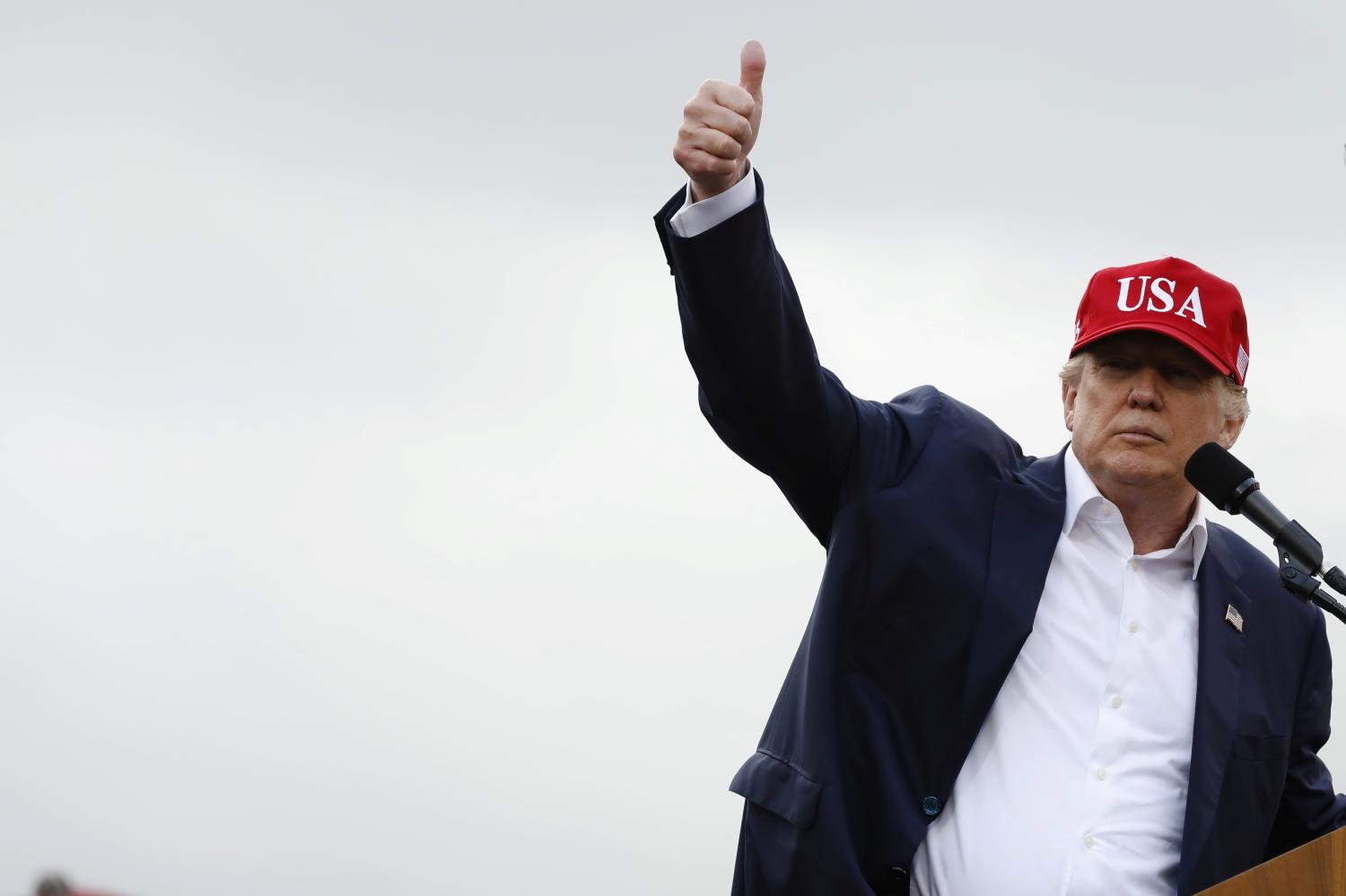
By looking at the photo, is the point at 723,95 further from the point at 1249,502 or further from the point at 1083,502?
the point at 1083,502

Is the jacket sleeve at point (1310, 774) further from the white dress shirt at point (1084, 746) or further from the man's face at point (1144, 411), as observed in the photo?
the man's face at point (1144, 411)

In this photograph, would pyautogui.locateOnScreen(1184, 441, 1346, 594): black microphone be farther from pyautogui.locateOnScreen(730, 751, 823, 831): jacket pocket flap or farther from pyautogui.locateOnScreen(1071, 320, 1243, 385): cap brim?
pyautogui.locateOnScreen(730, 751, 823, 831): jacket pocket flap

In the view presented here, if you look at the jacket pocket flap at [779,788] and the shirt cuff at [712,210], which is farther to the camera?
the jacket pocket flap at [779,788]

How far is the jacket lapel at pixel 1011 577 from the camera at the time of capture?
2.75 meters

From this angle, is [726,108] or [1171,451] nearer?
[726,108]

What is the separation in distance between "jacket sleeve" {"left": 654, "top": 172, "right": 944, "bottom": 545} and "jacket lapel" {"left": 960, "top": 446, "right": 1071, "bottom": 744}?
0.31m

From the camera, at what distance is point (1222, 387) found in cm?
311

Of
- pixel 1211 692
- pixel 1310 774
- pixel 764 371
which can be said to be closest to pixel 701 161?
pixel 764 371

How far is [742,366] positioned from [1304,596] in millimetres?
1012

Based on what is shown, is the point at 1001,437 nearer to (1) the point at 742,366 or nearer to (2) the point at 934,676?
(2) the point at 934,676

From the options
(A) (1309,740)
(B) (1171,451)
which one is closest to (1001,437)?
(B) (1171,451)

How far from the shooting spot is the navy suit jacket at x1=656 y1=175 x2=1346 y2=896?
2.41 m

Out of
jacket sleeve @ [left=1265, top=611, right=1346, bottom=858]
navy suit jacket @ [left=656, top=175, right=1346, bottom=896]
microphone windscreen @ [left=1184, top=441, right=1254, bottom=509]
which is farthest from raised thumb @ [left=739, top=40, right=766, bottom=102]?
jacket sleeve @ [left=1265, top=611, right=1346, bottom=858]

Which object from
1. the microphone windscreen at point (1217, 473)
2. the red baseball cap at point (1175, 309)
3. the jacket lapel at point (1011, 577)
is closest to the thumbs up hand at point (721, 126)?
the microphone windscreen at point (1217, 473)
